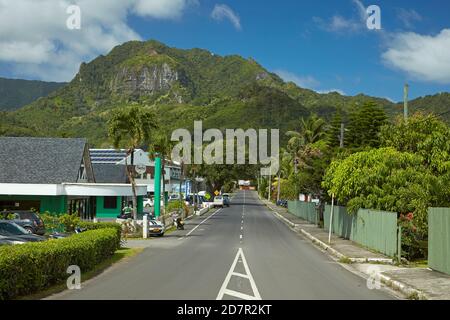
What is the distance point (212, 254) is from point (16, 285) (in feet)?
42.4

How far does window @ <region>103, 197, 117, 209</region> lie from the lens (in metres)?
56.1

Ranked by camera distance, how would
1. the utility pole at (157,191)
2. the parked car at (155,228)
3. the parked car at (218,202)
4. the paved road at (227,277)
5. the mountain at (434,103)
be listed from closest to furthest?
the paved road at (227,277)
the parked car at (155,228)
the utility pole at (157,191)
the mountain at (434,103)
the parked car at (218,202)

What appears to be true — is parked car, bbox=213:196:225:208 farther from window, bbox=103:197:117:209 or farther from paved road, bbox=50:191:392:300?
paved road, bbox=50:191:392:300

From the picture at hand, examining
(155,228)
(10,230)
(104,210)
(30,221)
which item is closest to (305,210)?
(104,210)

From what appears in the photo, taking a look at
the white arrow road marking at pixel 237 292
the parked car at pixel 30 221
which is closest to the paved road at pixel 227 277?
the white arrow road marking at pixel 237 292

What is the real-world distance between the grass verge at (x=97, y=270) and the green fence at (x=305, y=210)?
27535 mm

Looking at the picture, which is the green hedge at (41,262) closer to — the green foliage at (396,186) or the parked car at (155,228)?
the green foliage at (396,186)

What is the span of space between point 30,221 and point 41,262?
59.0 feet

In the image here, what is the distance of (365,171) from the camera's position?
29.4 meters

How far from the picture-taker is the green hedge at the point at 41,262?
491 inches

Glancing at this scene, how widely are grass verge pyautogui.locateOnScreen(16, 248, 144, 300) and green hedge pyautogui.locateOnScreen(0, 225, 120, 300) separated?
6.6 inches

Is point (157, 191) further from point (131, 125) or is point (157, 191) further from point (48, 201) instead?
point (131, 125)
